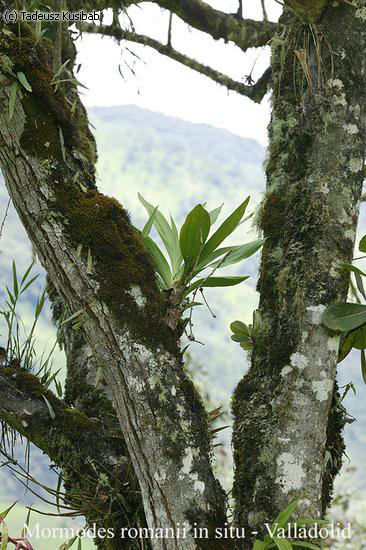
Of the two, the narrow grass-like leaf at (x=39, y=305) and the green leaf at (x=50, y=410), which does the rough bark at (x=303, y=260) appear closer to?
the green leaf at (x=50, y=410)

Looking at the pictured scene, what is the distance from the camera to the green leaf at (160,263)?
6.80ft

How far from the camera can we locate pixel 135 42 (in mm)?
4059

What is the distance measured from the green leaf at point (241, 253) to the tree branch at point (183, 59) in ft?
5.66

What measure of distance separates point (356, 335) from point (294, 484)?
1.65 feet

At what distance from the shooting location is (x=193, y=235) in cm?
203

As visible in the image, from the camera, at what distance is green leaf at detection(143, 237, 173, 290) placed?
207 cm

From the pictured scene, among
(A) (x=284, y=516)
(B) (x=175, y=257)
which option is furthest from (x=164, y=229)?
(A) (x=284, y=516)

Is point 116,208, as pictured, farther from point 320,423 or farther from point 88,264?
point 320,423

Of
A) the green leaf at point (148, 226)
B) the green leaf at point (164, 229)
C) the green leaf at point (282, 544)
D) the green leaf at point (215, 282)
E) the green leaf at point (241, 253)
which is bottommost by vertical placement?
the green leaf at point (282, 544)

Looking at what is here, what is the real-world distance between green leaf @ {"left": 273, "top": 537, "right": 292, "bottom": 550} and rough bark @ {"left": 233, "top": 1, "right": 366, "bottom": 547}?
136 millimetres

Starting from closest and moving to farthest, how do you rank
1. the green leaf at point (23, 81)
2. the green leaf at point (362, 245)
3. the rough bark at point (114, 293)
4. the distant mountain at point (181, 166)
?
the rough bark at point (114, 293) < the green leaf at point (23, 81) < the green leaf at point (362, 245) < the distant mountain at point (181, 166)

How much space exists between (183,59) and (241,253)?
2.36m

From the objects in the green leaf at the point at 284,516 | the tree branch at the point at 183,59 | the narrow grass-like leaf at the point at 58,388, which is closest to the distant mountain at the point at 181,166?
the tree branch at the point at 183,59

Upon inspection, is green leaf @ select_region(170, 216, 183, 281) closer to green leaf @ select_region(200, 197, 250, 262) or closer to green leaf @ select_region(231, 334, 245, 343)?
green leaf @ select_region(200, 197, 250, 262)
